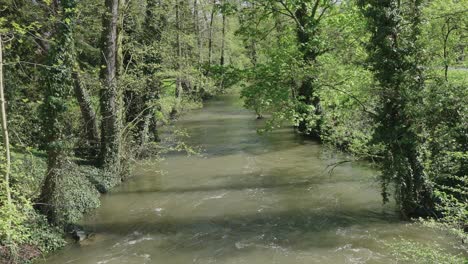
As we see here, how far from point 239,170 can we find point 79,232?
763 centimetres

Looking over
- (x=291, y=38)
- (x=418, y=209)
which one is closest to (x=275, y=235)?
(x=418, y=209)

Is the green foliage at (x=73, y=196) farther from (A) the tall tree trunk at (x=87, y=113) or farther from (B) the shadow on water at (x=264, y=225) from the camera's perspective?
(A) the tall tree trunk at (x=87, y=113)

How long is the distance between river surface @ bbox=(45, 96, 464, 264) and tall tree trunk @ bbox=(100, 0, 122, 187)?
1175mm

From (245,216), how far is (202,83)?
11.8m

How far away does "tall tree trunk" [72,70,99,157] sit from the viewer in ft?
51.1

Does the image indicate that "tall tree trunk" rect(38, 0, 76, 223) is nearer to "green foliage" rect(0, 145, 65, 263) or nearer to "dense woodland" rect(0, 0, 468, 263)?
"dense woodland" rect(0, 0, 468, 263)

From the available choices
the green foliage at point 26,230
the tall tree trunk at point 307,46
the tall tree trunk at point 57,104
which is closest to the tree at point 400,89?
the tall tree trunk at point 307,46

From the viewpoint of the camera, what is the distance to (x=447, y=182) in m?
10.8

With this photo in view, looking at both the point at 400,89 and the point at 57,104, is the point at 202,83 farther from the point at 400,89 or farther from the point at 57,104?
the point at 400,89

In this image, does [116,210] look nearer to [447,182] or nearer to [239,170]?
[239,170]

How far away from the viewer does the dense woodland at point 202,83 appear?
32.3 ft

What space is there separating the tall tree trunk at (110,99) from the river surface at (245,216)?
3.86ft

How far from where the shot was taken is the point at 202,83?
22312 millimetres

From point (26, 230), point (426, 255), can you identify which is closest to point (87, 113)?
point (26, 230)
